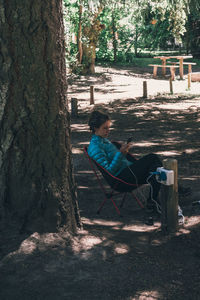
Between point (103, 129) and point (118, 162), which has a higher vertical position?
point (103, 129)

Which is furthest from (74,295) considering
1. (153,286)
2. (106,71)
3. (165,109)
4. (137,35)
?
(137,35)

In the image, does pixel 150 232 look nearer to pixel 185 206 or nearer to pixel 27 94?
pixel 185 206

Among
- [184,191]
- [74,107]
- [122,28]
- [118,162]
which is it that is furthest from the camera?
[122,28]

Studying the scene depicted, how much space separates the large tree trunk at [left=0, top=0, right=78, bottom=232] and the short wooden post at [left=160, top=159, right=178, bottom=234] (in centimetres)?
103

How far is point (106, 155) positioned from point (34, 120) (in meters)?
1.69

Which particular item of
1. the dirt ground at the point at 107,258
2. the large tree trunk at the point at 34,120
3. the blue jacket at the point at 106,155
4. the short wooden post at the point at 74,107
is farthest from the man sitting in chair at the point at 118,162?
the short wooden post at the point at 74,107

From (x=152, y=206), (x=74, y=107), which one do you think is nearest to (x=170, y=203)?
(x=152, y=206)

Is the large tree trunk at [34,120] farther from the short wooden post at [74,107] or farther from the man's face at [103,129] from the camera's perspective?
the short wooden post at [74,107]

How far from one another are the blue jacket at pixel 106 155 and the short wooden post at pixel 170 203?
0.87m

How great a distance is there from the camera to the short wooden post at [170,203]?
15.3 feet

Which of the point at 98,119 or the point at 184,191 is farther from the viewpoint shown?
A: the point at 184,191

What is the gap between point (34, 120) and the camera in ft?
13.4

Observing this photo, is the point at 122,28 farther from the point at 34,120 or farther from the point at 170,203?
the point at 34,120

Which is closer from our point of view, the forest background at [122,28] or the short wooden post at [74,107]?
the short wooden post at [74,107]
